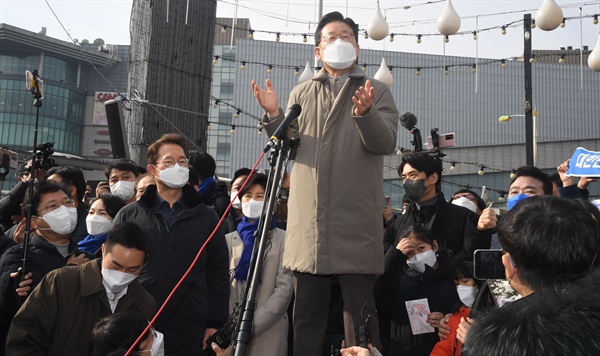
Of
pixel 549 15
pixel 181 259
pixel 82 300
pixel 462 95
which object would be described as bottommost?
pixel 82 300

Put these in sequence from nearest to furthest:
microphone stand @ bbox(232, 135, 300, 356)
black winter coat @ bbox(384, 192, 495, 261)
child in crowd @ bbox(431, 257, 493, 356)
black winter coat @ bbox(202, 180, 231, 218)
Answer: microphone stand @ bbox(232, 135, 300, 356) < child in crowd @ bbox(431, 257, 493, 356) < black winter coat @ bbox(384, 192, 495, 261) < black winter coat @ bbox(202, 180, 231, 218)

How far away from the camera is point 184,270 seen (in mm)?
4176

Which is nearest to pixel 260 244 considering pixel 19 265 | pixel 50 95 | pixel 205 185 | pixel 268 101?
pixel 268 101

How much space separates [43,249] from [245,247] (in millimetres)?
1400

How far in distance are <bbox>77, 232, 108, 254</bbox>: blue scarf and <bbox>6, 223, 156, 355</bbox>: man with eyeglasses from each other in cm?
129

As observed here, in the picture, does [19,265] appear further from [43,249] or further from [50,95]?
[50,95]

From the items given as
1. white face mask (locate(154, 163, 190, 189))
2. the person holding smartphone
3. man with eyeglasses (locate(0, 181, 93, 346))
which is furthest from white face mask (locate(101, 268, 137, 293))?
the person holding smartphone

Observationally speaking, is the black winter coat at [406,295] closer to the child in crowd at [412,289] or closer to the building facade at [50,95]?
the child in crowd at [412,289]

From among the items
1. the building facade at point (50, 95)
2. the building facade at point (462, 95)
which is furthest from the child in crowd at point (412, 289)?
the building facade at point (50, 95)

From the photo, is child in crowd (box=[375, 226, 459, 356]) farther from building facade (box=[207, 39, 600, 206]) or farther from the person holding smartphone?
building facade (box=[207, 39, 600, 206])

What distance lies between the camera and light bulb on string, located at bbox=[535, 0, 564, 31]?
1105 cm

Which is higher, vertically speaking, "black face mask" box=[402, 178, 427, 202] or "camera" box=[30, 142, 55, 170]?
"camera" box=[30, 142, 55, 170]

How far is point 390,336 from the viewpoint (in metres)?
4.54

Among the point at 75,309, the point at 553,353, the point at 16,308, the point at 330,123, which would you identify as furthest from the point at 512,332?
the point at 16,308
